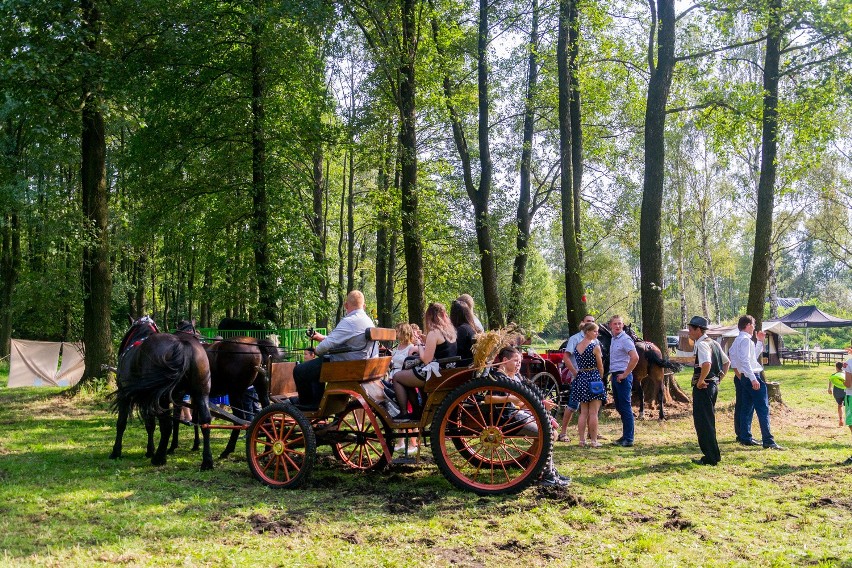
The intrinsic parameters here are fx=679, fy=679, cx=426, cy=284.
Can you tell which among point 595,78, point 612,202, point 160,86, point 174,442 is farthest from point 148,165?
point 612,202

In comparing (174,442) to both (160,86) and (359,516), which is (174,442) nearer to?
(359,516)

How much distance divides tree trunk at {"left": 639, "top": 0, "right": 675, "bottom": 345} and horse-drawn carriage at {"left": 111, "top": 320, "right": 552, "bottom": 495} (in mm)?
6670

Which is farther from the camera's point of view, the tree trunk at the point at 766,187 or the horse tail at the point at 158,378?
the tree trunk at the point at 766,187

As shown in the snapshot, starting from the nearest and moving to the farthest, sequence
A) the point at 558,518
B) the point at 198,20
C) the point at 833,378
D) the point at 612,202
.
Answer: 1. the point at 558,518
2. the point at 833,378
3. the point at 198,20
4. the point at 612,202

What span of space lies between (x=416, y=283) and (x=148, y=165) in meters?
6.67

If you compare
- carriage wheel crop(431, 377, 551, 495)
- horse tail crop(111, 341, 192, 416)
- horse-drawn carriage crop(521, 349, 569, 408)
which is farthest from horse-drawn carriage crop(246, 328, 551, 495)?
horse-drawn carriage crop(521, 349, 569, 408)

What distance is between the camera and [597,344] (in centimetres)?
890

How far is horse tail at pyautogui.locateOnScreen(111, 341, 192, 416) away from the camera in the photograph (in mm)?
7141

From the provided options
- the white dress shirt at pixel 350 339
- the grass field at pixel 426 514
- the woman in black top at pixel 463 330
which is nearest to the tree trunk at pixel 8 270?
the grass field at pixel 426 514

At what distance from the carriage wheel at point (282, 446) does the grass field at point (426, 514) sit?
0.15 m

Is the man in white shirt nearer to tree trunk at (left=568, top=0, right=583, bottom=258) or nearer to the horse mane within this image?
tree trunk at (left=568, top=0, right=583, bottom=258)

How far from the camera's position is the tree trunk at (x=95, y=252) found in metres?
14.4

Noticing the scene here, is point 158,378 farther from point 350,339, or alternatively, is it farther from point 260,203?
point 260,203

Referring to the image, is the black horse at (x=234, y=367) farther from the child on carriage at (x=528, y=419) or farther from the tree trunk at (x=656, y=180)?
the tree trunk at (x=656, y=180)
